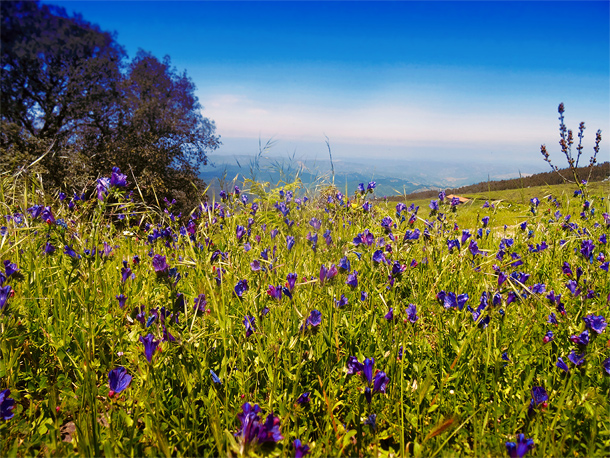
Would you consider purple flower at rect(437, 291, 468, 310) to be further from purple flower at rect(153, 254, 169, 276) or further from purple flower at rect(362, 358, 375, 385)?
purple flower at rect(153, 254, 169, 276)

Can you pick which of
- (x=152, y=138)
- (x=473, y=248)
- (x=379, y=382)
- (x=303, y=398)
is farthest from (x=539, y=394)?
(x=152, y=138)

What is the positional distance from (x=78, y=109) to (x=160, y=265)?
2191 centimetres

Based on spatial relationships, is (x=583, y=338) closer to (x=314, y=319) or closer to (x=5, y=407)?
(x=314, y=319)

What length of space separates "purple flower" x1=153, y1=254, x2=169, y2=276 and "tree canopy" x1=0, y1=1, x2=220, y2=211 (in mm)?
16003

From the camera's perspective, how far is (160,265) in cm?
173

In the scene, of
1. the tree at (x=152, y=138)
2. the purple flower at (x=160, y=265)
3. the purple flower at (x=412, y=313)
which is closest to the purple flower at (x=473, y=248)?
the purple flower at (x=412, y=313)

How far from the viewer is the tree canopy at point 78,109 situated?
1667cm

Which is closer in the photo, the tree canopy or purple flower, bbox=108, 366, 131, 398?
purple flower, bbox=108, 366, 131, 398

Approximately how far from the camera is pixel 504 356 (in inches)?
76.5

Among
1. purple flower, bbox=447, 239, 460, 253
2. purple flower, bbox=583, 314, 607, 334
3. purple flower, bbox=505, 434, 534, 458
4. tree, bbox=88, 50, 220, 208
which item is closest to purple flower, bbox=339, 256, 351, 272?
purple flower, bbox=505, 434, 534, 458

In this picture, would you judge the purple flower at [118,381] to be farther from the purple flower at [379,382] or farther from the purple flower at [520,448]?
the purple flower at [520,448]

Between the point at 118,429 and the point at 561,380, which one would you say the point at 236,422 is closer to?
the point at 118,429

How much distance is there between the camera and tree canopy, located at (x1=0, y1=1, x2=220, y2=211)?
54.7 feet

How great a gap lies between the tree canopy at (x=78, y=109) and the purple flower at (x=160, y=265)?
16003 mm
